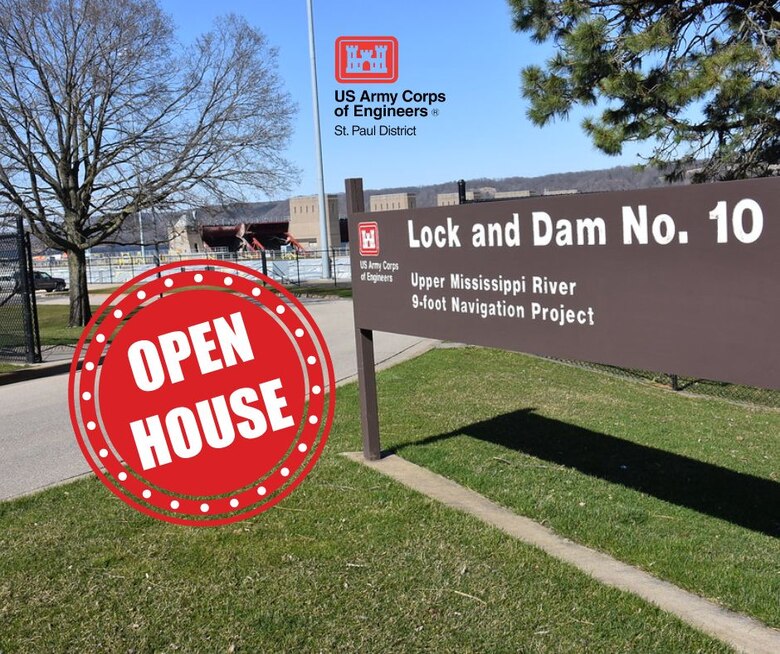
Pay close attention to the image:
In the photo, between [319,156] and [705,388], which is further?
[319,156]

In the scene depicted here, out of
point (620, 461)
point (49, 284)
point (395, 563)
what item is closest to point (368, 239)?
point (395, 563)

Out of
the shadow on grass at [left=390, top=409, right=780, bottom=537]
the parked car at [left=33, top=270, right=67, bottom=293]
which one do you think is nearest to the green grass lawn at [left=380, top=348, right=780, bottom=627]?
the shadow on grass at [left=390, top=409, right=780, bottom=537]

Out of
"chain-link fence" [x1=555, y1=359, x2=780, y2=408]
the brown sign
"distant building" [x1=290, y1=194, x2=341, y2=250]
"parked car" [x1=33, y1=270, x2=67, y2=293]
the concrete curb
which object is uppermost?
"distant building" [x1=290, y1=194, x2=341, y2=250]

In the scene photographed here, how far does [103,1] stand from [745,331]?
19403 millimetres

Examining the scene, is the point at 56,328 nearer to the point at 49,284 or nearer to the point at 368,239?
the point at 368,239

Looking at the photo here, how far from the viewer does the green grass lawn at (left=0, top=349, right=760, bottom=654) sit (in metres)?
3.36

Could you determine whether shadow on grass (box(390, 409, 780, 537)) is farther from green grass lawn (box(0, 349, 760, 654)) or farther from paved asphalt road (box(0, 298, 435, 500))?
paved asphalt road (box(0, 298, 435, 500))

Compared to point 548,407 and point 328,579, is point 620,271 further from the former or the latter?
point 548,407

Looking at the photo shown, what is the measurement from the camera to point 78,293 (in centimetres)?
2105

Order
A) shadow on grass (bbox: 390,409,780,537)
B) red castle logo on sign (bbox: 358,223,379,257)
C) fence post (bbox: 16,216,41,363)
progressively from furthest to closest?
1. fence post (bbox: 16,216,41,363)
2. red castle logo on sign (bbox: 358,223,379,257)
3. shadow on grass (bbox: 390,409,780,537)

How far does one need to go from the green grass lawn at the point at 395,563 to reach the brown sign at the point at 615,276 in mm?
1079

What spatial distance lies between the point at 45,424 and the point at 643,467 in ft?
18.9

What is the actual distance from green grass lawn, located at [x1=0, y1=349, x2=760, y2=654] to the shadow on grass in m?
0.03

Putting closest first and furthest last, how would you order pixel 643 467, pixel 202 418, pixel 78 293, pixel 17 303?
pixel 202 418 → pixel 643 467 → pixel 17 303 → pixel 78 293
